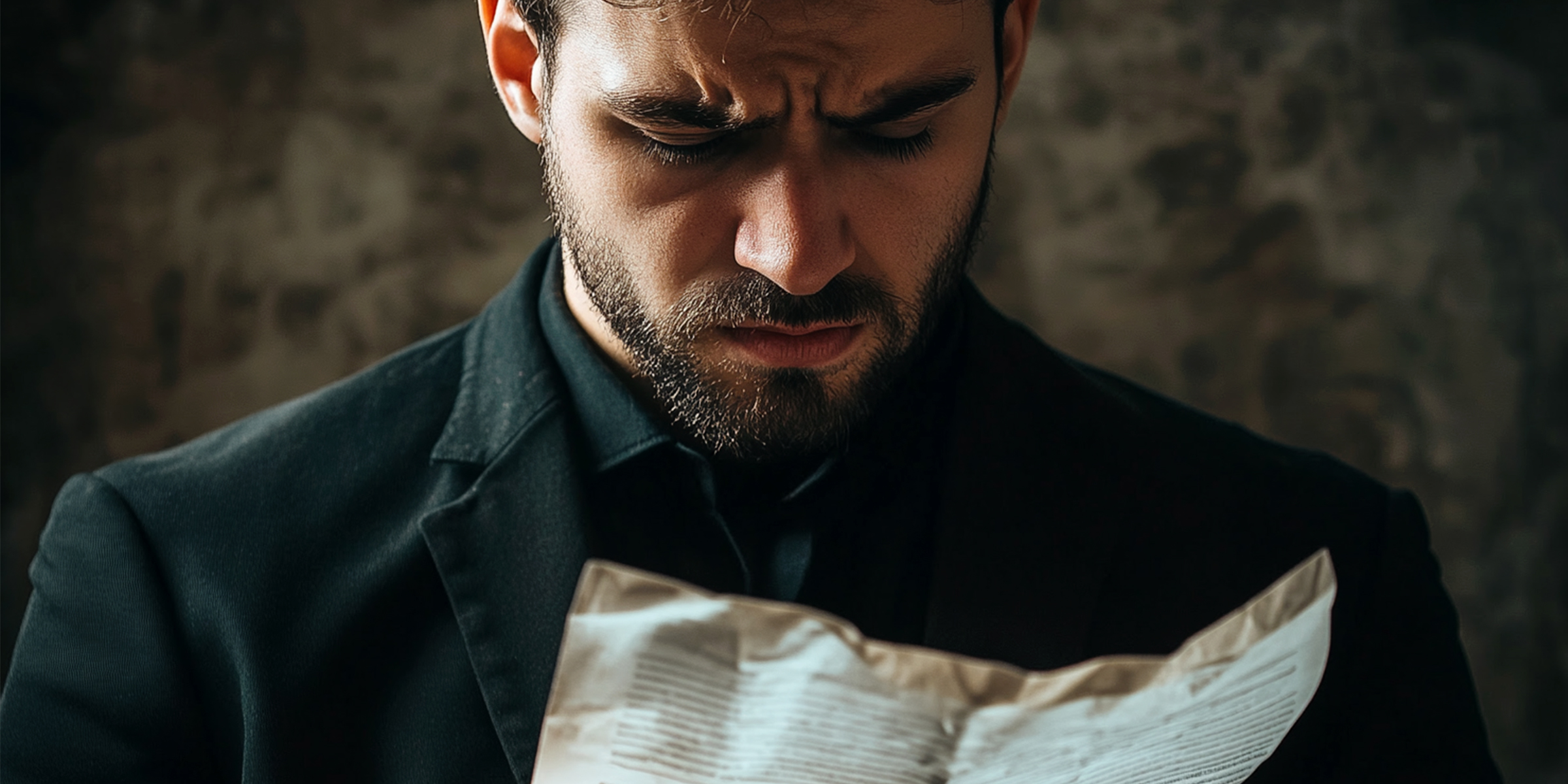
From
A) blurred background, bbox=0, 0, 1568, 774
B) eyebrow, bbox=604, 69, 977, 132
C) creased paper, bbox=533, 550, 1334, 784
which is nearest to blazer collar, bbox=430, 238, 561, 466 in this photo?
eyebrow, bbox=604, 69, 977, 132

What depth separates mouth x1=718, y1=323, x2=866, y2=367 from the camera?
849mm

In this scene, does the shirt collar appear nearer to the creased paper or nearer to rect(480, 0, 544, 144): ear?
rect(480, 0, 544, 144): ear

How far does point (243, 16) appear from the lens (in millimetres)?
1464

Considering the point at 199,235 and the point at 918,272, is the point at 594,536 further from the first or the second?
the point at 199,235

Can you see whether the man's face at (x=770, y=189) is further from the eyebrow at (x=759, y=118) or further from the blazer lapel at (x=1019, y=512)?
the blazer lapel at (x=1019, y=512)

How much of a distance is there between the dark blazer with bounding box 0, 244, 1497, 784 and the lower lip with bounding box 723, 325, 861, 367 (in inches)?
6.4

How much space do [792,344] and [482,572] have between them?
0.90 ft

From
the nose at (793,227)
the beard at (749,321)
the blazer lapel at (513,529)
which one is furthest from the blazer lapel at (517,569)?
the nose at (793,227)

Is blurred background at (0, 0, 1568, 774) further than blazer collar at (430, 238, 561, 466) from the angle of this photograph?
Yes

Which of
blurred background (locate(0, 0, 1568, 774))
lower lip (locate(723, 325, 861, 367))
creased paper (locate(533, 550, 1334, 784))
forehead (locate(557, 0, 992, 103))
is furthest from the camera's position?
blurred background (locate(0, 0, 1568, 774))

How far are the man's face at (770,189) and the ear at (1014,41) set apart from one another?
82 mm

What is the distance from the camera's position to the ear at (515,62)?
2.97 ft

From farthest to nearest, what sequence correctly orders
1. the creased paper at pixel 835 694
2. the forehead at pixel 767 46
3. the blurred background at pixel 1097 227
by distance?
1. the blurred background at pixel 1097 227
2. the forehead at pixel 767 46
3. the creased paper at pixel 835 694

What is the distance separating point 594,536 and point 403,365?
245mm
